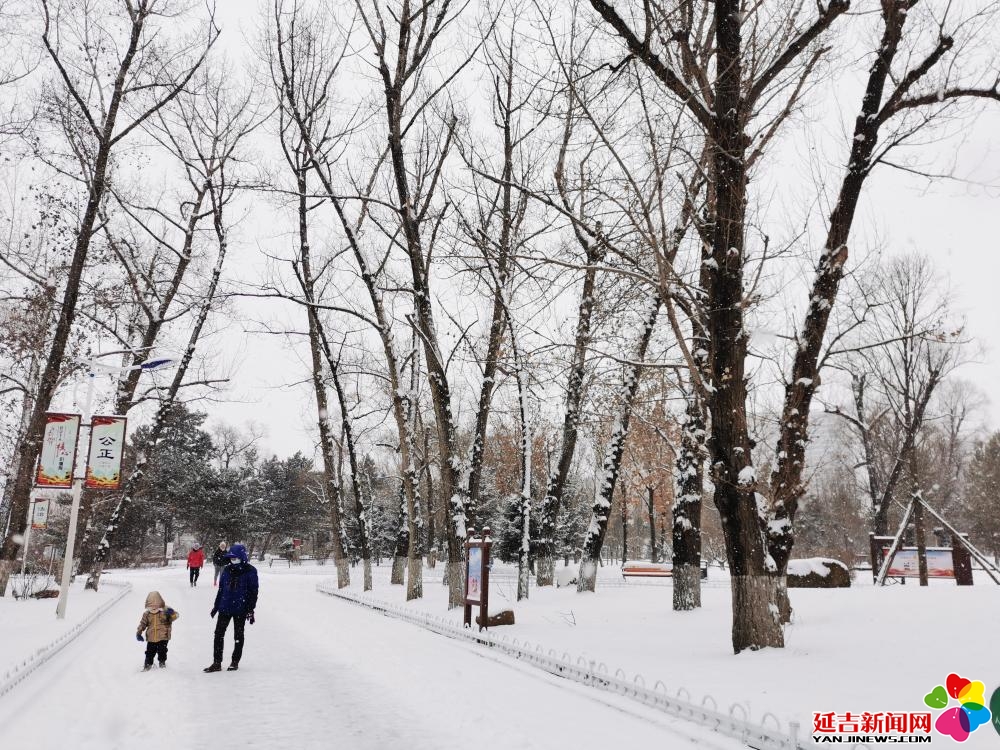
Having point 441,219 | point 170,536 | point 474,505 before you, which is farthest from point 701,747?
point 170,536

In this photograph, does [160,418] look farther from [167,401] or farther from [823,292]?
[823,292]

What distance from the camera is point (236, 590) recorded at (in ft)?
31.2

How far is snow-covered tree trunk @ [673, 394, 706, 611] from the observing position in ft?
48.4

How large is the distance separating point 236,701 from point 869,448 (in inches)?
1171

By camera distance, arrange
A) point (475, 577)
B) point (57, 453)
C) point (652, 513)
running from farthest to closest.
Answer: point (652, 513) < point (57, 453) < point (475, 577)

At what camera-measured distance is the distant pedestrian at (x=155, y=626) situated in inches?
365

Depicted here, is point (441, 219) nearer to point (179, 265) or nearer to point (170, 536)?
point (179, 265)

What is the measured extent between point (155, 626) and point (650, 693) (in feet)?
21.6

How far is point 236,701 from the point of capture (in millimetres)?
7570

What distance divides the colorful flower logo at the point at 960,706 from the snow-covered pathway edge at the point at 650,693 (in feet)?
4.39

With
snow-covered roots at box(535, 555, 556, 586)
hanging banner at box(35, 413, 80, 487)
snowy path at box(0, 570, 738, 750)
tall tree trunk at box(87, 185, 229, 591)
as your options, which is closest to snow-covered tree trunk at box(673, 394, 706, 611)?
snowy path at box(0, 570, 738, 750)

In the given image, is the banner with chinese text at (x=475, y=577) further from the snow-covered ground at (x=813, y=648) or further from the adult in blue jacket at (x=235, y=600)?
the adult in blue jacket at (x=235, y=600)

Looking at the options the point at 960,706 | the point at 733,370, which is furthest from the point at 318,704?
the point at 733,370

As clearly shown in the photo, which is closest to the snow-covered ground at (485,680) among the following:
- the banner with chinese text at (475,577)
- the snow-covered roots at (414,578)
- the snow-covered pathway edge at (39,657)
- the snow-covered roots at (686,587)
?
the snow-covered pathway edge at (39,657)
